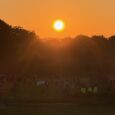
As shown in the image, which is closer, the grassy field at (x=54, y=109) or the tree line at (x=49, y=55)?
the grassy field at (x=54, y=109)

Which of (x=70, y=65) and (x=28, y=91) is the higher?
(x=70, y=65)

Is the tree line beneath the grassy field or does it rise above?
above

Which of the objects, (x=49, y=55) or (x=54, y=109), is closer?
(x=54, y=109)

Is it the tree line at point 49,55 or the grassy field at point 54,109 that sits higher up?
the tree line at point 49,55

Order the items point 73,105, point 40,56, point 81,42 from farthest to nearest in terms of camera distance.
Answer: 1. point 81,42
2. point 40,56
3. point 73,105

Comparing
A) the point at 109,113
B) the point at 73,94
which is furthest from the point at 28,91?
the point at 109,113

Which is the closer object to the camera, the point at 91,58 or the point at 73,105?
the point at 73,105

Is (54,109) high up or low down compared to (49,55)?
down

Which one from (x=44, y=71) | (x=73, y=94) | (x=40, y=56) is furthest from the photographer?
(x=40, y=56)

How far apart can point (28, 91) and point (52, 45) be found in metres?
50.4

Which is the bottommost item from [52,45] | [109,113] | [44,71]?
[109,113]

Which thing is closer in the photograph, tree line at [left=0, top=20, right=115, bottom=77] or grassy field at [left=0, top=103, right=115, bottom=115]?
grassy field at [left=0, top=103, right=115, bottom=115]

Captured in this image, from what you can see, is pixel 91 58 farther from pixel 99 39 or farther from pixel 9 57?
pixel 99 39

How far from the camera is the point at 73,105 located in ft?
127
